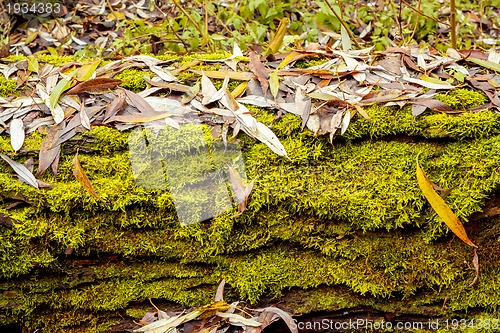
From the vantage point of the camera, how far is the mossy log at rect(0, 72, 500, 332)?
5.57 feet

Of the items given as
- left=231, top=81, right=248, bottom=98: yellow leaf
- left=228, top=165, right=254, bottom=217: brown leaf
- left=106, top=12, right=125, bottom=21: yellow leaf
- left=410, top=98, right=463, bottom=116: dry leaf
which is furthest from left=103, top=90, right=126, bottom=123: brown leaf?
left=106, top=12, right=125, bottom=21: yellow leaf

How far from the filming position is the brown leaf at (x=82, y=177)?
1702 millimetres

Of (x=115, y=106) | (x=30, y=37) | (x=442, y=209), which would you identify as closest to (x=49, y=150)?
(x=115, y=106)

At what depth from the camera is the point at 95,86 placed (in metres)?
2.08

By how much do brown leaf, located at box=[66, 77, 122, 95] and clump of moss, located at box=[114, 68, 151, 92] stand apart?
39mm

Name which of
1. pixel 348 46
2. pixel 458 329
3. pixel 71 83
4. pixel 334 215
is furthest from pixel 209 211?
pixel 348 46

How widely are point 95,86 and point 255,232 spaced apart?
108cm

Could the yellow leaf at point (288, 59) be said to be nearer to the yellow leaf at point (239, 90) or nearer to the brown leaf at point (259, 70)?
the brown leaf at point (259, 70)

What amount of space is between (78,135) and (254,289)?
3.31 ft

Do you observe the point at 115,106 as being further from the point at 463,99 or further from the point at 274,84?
the point at 463,99

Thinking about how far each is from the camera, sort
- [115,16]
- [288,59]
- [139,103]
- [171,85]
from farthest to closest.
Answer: [115,16], [288,59], [171,85], [139,103]

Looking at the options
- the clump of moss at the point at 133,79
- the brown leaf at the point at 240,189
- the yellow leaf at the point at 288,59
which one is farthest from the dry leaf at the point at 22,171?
the yellow leaf at the point at 288,59

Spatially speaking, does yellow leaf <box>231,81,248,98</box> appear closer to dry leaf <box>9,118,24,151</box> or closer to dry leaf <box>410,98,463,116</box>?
dry leaf <box>410,98,463,116</box>

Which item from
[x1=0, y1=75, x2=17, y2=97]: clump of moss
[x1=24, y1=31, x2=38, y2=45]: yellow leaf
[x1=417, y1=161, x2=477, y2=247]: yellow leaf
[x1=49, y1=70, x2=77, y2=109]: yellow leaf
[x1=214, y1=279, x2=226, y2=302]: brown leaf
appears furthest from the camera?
[x1=24, y1=31, x2=38, y2=45]: yellow leaf
